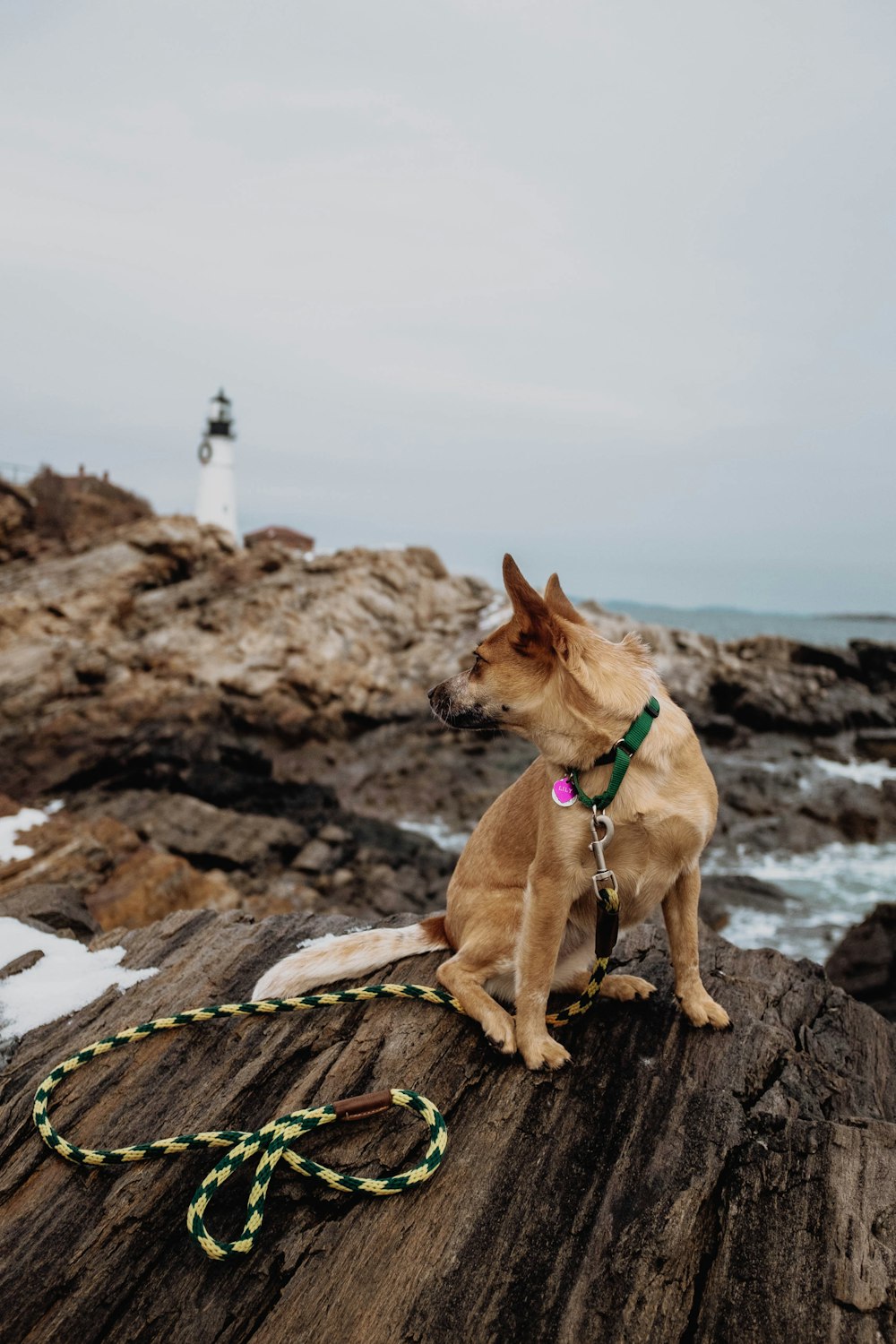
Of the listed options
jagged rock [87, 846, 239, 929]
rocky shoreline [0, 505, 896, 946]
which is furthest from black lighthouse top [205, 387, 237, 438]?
jagged rock [87, 846, 239, 929]

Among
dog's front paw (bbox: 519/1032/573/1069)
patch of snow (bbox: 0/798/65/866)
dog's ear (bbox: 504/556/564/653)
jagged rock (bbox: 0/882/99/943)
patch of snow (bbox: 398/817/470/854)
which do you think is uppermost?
dog's ear (bbox: 504/556/564/653)

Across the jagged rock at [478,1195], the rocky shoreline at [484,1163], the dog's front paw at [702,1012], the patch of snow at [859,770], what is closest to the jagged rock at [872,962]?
the rocky shoreline at [484,1163]

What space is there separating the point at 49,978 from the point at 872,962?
26.5 feet

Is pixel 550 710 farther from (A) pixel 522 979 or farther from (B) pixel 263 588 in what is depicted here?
(B) pixel 263 588

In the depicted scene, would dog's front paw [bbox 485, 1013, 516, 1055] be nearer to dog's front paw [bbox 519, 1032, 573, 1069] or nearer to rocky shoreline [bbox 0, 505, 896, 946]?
dog's front paw [bbox 519, 1032, 573, 1069]

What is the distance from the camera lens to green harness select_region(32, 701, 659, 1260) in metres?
2.50

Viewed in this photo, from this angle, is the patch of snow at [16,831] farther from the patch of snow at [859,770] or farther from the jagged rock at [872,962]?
the patch of snow at [859,770]

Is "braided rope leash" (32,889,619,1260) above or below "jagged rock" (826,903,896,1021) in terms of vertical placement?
above

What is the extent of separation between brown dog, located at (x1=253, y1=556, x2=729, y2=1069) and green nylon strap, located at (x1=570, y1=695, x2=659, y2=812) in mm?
34

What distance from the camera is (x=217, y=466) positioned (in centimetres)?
5009

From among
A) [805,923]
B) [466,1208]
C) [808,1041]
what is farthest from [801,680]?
[466,1208]

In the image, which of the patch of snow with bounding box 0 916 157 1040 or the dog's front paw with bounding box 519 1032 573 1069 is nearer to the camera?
the dog's front paw with bounding box 519 1032 573 1069

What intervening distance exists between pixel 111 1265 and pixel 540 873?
1.92 m

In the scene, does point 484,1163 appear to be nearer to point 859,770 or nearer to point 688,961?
point 688,961
